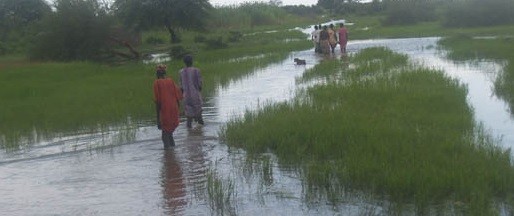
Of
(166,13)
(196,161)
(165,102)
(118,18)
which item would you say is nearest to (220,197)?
(196,161)

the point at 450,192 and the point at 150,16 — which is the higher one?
the point at 150,16

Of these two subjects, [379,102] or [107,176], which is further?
[379,102]

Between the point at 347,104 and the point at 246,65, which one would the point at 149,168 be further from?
the point at 246,65

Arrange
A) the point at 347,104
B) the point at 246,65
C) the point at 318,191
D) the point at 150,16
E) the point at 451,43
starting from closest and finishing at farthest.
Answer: the point at 318,191
the point at 347,104
the point at 246,65
the point at 451,43
the point at 150,16

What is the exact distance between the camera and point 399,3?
58.0 metres

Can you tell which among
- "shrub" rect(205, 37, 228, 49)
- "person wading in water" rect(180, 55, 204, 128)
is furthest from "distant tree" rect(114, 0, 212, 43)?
"person wading in water" rect(180, 55, 204, 128)

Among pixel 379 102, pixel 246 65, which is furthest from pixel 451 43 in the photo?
pixel 379 102

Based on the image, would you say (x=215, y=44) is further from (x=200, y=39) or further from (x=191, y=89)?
(x=191, y=89)

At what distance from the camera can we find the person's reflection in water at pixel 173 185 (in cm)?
710

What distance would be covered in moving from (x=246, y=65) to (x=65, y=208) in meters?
18.8

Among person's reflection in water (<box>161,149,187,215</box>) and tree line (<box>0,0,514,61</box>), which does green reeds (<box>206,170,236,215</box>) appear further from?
tree line (<box>0,0,514,61</box>)

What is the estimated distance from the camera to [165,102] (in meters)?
10.2

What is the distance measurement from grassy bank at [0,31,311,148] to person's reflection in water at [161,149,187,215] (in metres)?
3.72

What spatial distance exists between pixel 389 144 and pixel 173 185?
290 centimetres
